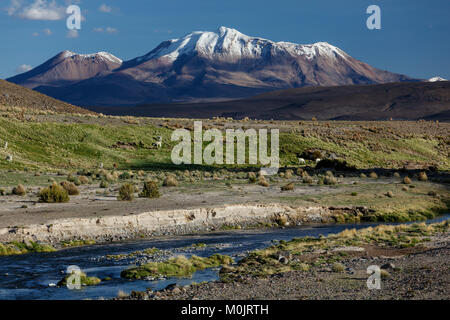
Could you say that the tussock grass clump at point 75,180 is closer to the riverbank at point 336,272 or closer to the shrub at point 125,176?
the shrub at point 125,176

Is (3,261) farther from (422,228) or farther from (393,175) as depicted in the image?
(393,175)

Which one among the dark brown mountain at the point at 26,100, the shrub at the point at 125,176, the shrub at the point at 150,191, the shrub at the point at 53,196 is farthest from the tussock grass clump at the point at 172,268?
the dark brown mountain at the point at 26,100

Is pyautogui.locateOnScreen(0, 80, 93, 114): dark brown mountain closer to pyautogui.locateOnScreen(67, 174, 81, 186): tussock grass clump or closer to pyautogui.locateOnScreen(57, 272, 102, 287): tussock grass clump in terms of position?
pyautogui.locateOnScreen(67, 174, 81, 186): tussock grass clump

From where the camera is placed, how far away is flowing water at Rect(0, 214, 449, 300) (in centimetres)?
2008

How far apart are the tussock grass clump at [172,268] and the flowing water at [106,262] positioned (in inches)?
18.3

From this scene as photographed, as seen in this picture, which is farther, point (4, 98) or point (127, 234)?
point (4, 98)

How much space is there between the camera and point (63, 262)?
Answer: 2447cm

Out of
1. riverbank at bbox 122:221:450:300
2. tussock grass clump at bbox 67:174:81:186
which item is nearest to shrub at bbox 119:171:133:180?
tussock grass clump at bbox 67:174:81:186

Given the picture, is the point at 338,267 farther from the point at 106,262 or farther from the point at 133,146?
the point at 133,146

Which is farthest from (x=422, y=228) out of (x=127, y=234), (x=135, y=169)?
(x=135, y=169)

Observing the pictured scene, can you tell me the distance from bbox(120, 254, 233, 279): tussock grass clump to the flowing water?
46 cm

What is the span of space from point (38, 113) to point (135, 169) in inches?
982

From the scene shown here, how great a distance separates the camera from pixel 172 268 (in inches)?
904

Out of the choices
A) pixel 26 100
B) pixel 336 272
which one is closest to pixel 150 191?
pixel 336 272
